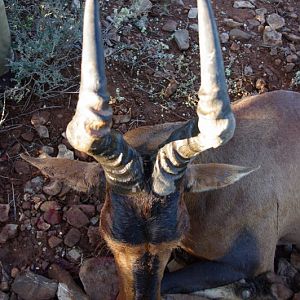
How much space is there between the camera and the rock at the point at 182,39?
732 centimetres

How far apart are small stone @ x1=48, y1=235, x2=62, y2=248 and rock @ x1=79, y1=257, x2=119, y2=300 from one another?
296 mm

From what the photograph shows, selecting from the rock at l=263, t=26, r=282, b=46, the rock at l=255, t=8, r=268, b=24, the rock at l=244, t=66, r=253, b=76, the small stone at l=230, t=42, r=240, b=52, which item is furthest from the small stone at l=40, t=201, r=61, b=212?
the rock at l=255, t=8, r=268, b=24

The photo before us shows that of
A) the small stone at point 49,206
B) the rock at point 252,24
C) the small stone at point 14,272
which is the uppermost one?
the rock at point 252,24

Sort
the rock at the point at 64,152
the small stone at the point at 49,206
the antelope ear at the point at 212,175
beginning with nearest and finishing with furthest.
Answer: the antelope ear at the point at 212,175, the small stone at the point at 49,206, the rock at the point at 64,152

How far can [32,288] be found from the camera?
5496 millimetres

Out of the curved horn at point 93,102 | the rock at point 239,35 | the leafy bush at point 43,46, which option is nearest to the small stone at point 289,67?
the rock at point 239,35

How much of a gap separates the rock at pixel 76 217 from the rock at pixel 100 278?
0.36 metres

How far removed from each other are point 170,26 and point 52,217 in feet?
8.86

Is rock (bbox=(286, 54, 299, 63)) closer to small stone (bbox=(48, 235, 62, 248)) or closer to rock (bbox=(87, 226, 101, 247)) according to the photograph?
rock (bbox=(87, 226, 101, 247))

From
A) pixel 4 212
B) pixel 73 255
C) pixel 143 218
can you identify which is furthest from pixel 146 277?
pixel 4 212

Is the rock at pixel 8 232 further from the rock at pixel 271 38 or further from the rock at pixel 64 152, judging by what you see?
the rock at pixel 271 38

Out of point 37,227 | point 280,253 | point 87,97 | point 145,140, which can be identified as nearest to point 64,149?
point 37,227

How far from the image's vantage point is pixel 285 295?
581 centimetres

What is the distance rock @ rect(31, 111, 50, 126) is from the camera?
632 centimetres
